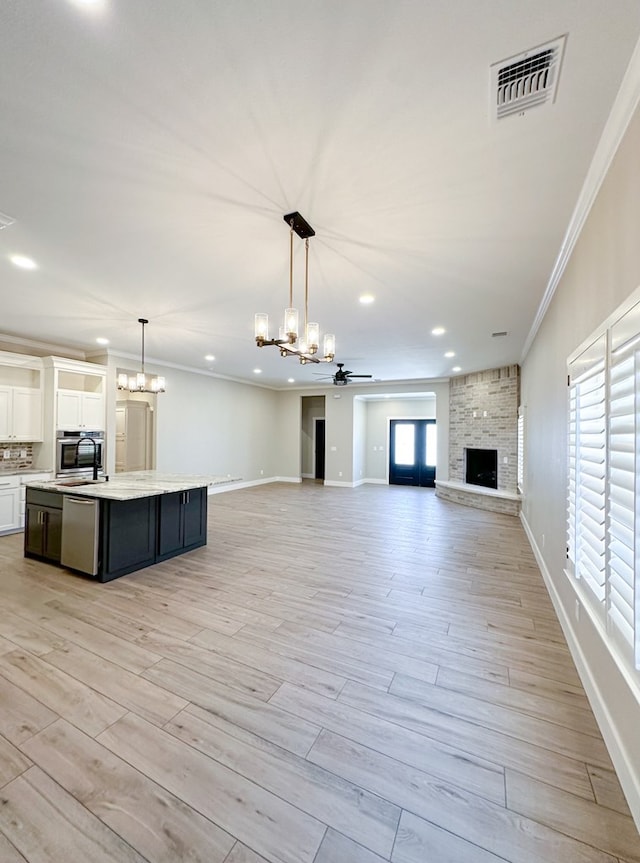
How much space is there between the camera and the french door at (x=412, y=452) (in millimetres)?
10297

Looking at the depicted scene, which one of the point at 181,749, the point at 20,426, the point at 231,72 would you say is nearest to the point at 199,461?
the point at 20,426

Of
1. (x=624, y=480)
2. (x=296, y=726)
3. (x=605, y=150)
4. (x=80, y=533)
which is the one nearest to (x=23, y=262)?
(x=80, y=533)

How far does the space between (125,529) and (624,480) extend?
4.17 meters

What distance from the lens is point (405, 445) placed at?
10.6 m

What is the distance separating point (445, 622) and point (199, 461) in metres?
6.80

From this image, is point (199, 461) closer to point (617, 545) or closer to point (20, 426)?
point (20, 426)

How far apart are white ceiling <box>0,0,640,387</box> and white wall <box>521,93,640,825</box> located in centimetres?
28

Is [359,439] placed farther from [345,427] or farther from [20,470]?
[20,470]

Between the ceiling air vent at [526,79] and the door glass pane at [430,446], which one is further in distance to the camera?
the door glass pane at [430,446]

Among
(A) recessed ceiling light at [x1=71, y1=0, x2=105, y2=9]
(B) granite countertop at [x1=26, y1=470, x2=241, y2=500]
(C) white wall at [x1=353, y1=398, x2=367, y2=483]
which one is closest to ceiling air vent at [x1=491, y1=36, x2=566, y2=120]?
(A) recessed ceiling light at [x1=71, y1=0, x2=105, y2=9]

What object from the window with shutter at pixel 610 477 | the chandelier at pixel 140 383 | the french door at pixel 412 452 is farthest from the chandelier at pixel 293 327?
the french door at pixel 412 452

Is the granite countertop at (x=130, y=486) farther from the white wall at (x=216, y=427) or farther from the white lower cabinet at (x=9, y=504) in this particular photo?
the white wall at (x=216, y=427)

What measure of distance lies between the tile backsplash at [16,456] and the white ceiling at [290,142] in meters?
3.18

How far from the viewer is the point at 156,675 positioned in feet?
7.29
